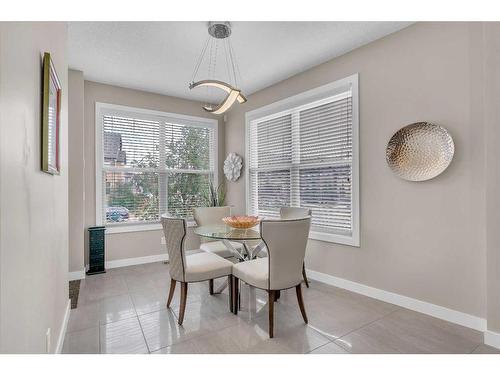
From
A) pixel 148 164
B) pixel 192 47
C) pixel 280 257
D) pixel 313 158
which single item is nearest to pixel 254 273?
pixel 280 257

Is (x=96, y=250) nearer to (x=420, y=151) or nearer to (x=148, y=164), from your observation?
(x=148, y=164)

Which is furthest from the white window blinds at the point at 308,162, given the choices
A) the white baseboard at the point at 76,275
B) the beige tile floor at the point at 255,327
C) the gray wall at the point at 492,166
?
the white baseboard at the point at 76,275

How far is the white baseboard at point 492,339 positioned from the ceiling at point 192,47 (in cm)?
275

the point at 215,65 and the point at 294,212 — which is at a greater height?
the point at 215,65

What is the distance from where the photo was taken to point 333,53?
3.16 meters

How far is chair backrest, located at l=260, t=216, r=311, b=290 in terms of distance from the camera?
6.98 ft

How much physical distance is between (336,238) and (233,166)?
2.27 meters

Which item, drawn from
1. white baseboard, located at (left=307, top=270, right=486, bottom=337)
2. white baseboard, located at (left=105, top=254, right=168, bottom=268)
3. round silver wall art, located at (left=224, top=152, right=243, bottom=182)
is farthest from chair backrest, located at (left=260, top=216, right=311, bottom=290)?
white baseboard, located at (left=105, top=254, right=168, bottom=268)

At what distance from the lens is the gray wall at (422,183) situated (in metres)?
2.25

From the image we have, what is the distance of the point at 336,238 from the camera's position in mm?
3250
